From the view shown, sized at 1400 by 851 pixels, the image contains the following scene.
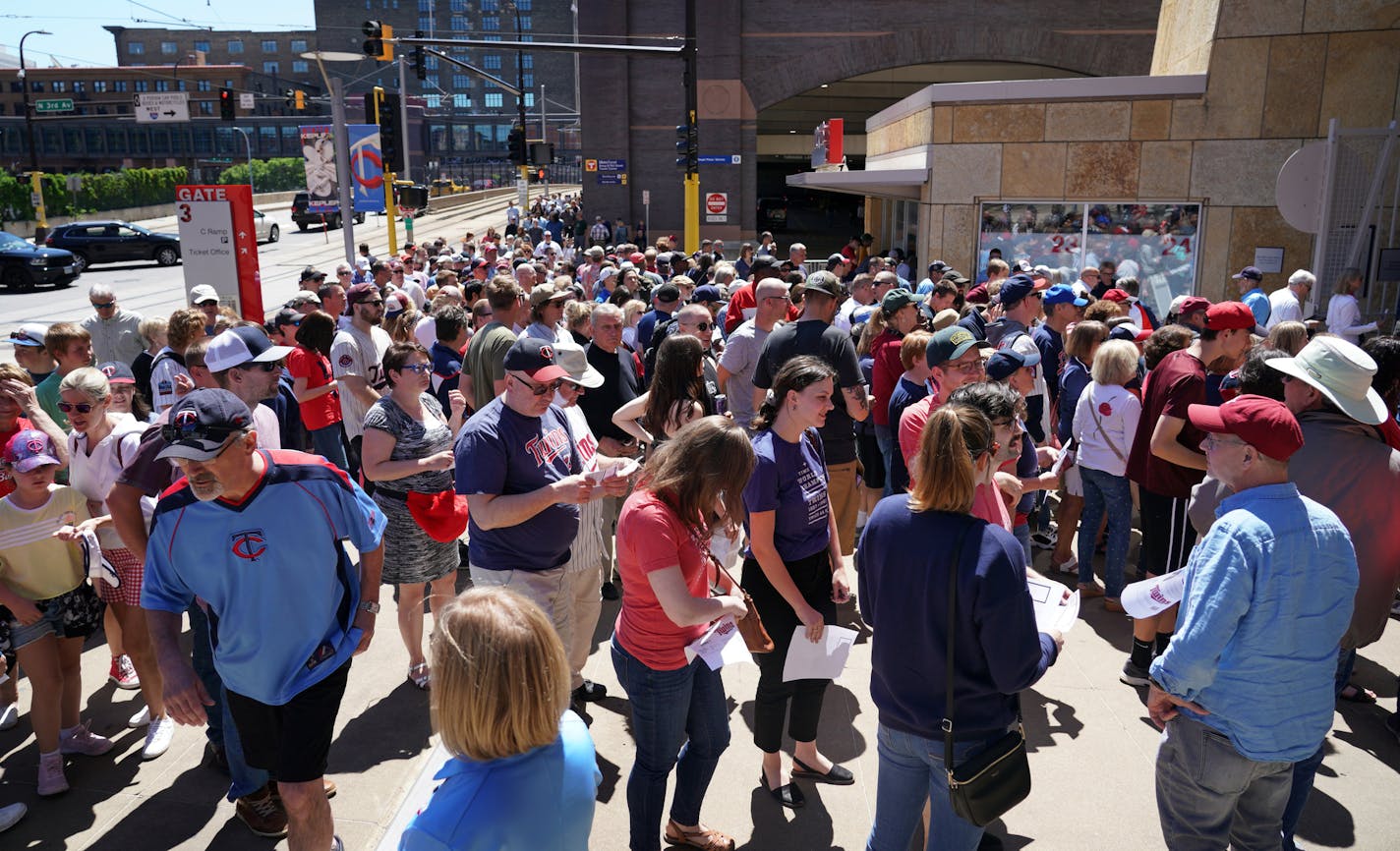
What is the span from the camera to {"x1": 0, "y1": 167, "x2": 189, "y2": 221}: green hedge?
42.1m

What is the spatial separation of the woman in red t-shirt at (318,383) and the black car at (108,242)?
99.1 ft

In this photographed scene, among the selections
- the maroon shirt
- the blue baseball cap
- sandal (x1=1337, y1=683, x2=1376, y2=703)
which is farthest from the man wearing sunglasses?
the blue baseball cap

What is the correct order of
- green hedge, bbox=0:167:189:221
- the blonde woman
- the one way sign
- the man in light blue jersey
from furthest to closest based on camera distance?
1. the one way sign
2. green hedge, bbox=0:167:189:221
3. the man in light blue jersey
4. the blonde woman

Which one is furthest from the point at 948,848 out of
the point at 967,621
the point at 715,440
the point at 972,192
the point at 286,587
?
the point at 972,192

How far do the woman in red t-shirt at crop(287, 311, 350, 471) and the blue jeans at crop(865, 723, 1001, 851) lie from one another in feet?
19.7

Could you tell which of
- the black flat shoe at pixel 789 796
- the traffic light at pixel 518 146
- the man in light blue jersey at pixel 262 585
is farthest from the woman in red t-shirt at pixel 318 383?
the traffic light at pixel 518 146

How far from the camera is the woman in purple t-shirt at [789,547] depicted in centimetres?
391

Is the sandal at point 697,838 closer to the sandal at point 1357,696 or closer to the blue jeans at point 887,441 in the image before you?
the blue jeans at point 887,441

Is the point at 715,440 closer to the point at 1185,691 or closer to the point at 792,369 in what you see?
the point at 792,369

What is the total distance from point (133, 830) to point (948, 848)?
3560mm

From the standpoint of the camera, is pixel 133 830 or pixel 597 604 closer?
pixel 133 830

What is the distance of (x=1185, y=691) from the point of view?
9.86 ft

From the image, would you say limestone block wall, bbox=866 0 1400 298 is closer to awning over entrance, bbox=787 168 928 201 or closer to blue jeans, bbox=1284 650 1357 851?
awning over entrance, bbox=787 168 928 201

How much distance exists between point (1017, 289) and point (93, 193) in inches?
2258
